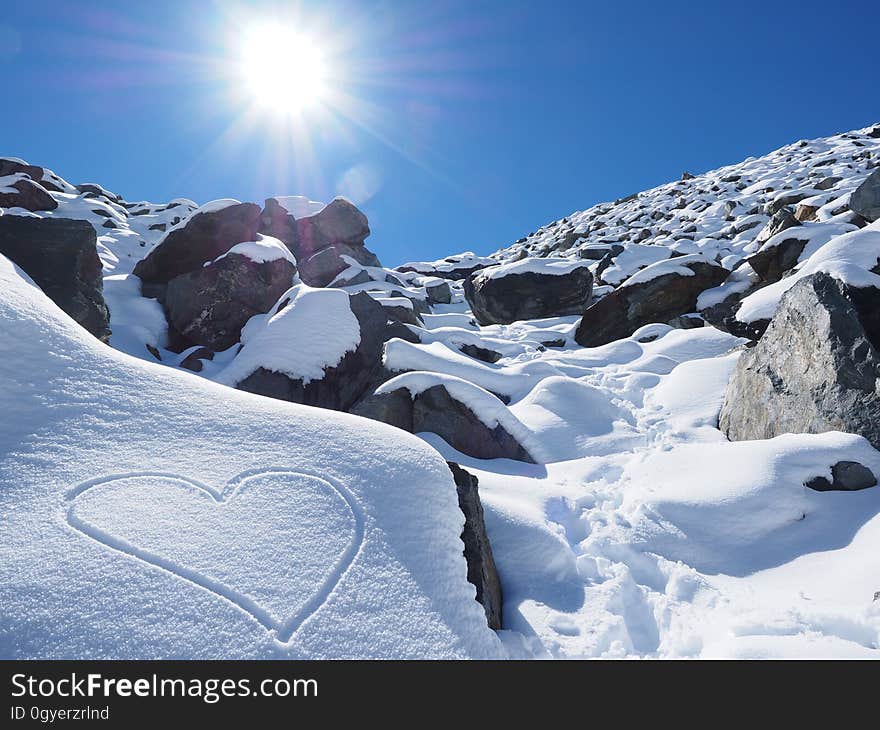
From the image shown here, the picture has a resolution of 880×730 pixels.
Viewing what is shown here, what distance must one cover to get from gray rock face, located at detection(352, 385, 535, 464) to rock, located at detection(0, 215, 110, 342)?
17.4 feet

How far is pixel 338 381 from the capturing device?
34.9 feet

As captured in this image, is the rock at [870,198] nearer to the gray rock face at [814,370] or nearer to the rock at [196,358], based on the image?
the gray rock face at [814,370]

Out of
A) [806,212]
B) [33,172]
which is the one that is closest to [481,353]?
[806,212]

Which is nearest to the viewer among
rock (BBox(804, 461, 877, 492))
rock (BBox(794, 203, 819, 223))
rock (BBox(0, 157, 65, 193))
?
rock (BBox(804, 461, 877, 492))

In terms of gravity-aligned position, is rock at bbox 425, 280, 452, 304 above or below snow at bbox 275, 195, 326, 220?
below

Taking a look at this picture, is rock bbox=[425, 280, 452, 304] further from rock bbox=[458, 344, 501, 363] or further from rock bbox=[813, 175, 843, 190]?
rock bbox=[813, 175, 843, 190]

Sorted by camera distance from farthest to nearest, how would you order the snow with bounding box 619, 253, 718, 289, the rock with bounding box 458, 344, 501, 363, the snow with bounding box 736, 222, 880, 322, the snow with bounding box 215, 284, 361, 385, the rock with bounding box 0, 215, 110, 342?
1. the snow with bounding box 619, 253, 718, 289
2. the rock with bounding box 458, 344, 501, 363
3. the snow with bounding box 215, 284, 361, 385
4. the rock with bounding box 0, 215, 110, 342
5. the snow with bounding box 736, 222, 880, 322

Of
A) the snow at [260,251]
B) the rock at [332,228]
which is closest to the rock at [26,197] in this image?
the rock at [332,228]

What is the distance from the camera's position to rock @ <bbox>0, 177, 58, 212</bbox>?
1066 inches

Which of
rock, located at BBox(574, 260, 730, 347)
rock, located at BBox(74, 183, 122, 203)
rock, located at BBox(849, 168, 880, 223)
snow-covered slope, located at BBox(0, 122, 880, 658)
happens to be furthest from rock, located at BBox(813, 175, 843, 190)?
rock, located at BBox(74, 183, 122, 203)

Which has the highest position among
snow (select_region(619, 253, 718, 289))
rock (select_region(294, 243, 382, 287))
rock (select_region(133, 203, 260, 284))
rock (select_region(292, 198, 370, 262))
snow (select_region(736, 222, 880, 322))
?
rock (select_region(292, 198, 370, 262))
